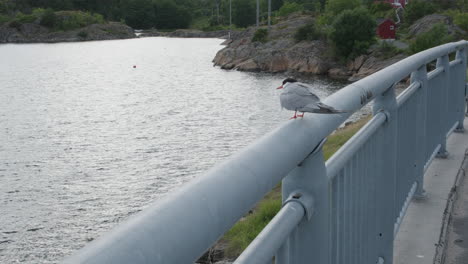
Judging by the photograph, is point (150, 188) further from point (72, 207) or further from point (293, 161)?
point (293, 161)

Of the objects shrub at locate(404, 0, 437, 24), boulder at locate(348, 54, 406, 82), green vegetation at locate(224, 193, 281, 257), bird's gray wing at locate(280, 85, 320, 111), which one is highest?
shrub at locate(404, 0, 437, 24)

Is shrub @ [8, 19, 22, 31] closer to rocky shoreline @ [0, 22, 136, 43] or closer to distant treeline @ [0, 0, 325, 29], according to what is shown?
rocky shoreline @ [0, 22, 136, 43]

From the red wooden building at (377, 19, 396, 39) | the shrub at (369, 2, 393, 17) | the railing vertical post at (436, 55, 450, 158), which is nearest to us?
the railing vertical post at (436, 55, 450, 158)

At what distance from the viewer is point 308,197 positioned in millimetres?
1840

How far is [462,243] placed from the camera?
4105 mm

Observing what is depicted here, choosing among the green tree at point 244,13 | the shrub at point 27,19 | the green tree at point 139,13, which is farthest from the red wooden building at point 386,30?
the green tree at point 139,13

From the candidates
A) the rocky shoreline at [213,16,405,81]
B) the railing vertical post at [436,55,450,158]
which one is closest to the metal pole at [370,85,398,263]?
the railing vertical post at [436,55,450,158]

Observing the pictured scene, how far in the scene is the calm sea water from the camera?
1719 cm

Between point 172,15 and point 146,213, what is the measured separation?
180564mm

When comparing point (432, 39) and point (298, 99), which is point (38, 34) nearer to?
point (432, 39)

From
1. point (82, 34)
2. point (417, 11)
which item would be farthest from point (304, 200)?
point (82, 34)

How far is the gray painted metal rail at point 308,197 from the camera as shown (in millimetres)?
960

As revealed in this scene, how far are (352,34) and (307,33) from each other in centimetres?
675

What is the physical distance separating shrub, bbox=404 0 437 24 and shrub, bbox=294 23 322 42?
16849mm
